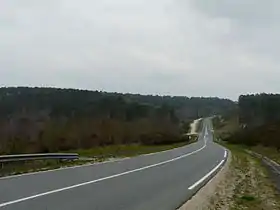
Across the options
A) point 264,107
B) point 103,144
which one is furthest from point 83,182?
point 264,107

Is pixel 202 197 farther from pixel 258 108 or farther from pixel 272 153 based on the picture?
pixel 258 108

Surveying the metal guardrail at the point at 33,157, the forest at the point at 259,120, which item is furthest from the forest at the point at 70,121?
the forest at the point at 259,120

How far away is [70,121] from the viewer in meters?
75.6

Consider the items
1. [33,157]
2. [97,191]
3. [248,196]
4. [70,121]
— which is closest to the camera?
[97,191]

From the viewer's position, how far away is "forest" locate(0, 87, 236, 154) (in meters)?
55.7

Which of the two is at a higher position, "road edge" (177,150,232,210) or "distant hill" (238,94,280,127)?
"distant hill" (238,94,280,127)

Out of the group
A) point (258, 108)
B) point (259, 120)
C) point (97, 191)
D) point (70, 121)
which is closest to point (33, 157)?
point (97, 191)

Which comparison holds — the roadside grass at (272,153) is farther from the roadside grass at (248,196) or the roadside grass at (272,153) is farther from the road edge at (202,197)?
the road edge at (202,197)

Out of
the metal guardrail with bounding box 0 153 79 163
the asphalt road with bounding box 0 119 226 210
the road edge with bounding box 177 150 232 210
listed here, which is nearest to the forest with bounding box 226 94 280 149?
the metal guardrail with bounding box 0 153 79 163

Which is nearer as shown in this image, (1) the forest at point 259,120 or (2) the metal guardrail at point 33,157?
(2) the metal guardrail at point 33,157

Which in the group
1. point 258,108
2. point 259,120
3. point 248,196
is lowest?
point 248,196

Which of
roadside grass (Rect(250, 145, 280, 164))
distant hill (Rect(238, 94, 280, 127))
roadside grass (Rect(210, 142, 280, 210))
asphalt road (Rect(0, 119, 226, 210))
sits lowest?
roadside grass (Rect(250, 145, 280, 164))

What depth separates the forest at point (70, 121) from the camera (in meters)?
55.7

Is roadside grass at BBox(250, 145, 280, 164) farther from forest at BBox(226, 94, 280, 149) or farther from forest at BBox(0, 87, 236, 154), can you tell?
forest at BBox(0, 87, 236, 154)
